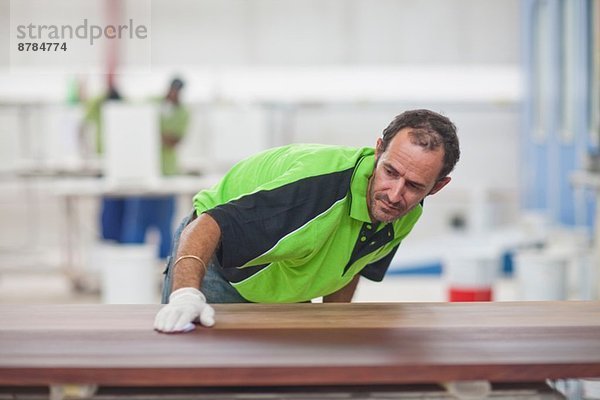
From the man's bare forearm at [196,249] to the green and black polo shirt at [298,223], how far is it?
0.03m

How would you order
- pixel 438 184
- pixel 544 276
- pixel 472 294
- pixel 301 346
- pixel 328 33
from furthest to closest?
1. pixel 328 33
2. pixel 544 276
3. pixel 472 294
4. pixel 438 184
5. pixel 301 346

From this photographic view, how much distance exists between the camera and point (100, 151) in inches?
324

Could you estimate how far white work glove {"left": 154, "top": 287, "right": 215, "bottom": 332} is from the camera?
2.15m

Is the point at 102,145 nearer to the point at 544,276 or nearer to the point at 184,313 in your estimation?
the point at 544,276

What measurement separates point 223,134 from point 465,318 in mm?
5803

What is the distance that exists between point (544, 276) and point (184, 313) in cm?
356

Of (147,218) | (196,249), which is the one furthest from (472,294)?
(147,218)

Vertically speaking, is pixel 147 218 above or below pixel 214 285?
below

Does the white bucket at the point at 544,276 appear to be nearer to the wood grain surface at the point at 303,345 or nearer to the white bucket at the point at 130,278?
the white bucket at the point at 130,278

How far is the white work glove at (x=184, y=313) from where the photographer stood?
215cm

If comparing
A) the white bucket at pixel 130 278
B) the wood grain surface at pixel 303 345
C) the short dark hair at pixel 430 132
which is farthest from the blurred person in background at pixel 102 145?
the short dark hair at pixel 430 132

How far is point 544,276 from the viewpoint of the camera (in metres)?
5.29

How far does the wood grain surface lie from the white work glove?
0.08ft

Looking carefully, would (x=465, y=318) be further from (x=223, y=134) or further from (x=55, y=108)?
(x=55, y=108)
